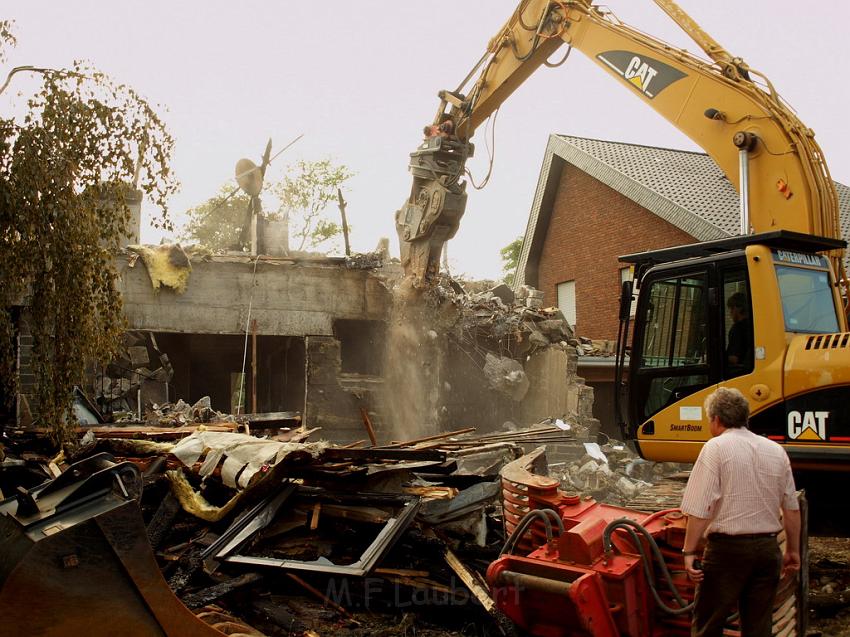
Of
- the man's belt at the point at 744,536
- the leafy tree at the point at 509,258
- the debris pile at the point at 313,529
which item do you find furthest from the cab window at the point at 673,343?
the leafy tree at the point at 509,258

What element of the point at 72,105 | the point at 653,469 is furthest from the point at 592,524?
the point at 653,469

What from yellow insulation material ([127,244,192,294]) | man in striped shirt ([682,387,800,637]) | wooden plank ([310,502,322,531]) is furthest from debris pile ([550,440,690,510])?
yellow insulation material ([127,244,192,294])

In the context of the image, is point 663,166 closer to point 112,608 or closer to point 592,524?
point 592,524

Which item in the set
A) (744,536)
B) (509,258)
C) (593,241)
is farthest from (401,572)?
(509,258)

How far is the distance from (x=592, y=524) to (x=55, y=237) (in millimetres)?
4351

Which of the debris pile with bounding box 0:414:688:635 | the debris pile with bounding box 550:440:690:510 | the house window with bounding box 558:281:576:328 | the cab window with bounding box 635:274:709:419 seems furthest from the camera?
the house window with bounding box 558:281:576:328

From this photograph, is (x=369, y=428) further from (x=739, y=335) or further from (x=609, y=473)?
(x=739, y=335)

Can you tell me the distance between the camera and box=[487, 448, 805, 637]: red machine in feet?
12.2

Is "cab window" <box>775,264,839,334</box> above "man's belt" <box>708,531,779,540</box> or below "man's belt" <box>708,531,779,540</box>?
above

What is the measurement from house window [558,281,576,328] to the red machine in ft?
59.2

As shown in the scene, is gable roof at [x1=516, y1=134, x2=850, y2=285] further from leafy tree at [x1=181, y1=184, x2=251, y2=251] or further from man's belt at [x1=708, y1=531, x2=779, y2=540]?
leafy tree at [x1=181, y1=184, x2=251, y2=251]

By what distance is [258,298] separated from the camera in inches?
550

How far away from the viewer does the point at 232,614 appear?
495cm

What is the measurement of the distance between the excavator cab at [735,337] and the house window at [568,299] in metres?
15.6
